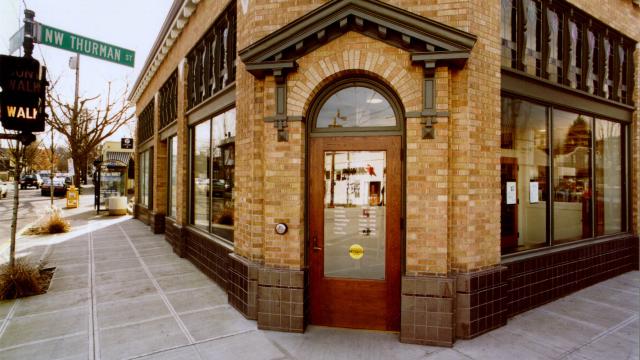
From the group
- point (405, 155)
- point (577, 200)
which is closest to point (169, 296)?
point (405, 155)

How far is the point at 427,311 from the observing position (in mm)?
4195

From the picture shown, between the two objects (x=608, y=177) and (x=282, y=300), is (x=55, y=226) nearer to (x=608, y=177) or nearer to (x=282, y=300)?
(x=282, y=300)

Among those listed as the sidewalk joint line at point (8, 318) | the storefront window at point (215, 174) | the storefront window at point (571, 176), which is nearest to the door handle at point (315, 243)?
the storefront window at point (215, 174)

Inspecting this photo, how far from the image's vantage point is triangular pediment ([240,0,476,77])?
4082 mm

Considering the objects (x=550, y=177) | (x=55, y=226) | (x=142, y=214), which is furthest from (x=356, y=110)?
(x=142, y=214)

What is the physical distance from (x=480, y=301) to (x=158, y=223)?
34.9 ft

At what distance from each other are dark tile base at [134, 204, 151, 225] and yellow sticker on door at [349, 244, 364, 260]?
11.4 metres

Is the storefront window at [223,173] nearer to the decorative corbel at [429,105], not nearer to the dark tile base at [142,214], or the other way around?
the decorative corbel at [429,105]

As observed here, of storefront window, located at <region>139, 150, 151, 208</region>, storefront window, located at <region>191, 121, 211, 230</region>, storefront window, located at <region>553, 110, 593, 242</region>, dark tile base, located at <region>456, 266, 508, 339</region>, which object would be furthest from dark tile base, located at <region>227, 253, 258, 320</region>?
storefront window, located at <region>139, 150, 151, 208</region>

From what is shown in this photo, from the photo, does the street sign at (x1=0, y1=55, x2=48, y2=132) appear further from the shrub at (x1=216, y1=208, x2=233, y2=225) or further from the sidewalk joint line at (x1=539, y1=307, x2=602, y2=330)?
the sidewalk joint line at (x1=539, y1=307, x2=602, y2=330)

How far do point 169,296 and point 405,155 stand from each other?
4.44 metres

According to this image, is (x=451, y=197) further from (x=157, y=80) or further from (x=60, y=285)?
(x=157, y=80)

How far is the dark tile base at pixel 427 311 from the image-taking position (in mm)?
4164

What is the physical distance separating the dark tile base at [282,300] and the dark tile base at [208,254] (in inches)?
56.5
